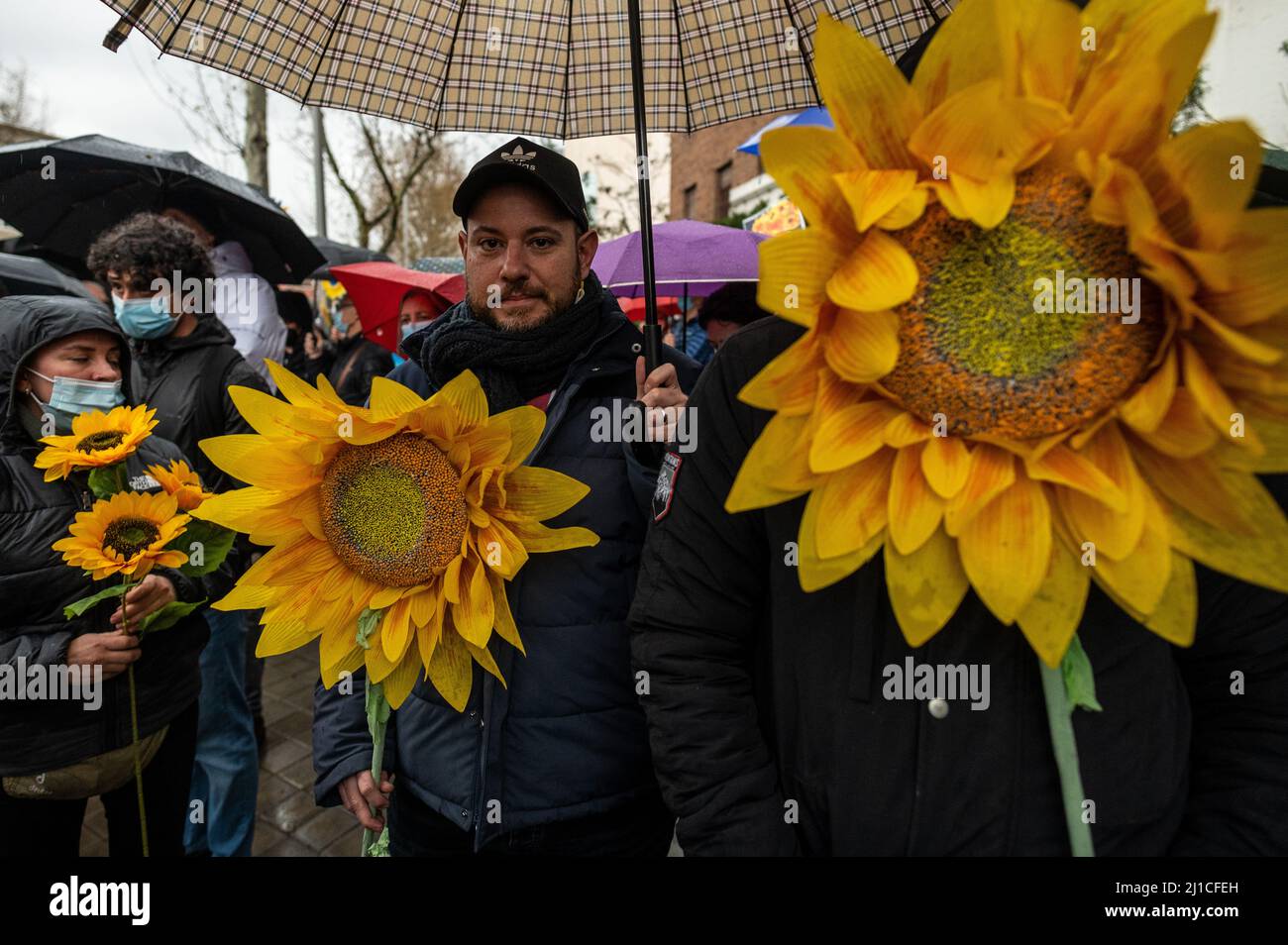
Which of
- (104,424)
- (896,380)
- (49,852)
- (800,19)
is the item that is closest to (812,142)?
(896,380)

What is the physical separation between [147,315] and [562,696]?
222cm

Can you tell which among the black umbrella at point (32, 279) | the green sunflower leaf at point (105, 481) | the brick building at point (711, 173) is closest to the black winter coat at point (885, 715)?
the green sunflower leaf at point (105, 481)

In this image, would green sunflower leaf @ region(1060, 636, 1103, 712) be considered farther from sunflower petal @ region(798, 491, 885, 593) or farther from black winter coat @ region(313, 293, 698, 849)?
black winter coat @ region(313, 293, 698, 849)

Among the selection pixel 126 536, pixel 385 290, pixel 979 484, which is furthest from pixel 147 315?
pixel 979 484

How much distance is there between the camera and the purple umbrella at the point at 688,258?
3.94 meters

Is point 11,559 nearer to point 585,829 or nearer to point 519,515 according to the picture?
point 519,515

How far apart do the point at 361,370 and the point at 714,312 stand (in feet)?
8.66

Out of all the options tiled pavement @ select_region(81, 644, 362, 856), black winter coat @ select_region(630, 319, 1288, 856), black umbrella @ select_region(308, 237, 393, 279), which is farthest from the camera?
black umbrella @ select_region(308, 237, 393, 279)

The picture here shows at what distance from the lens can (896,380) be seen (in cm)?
A: 89

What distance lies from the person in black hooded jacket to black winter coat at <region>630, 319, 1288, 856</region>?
6.73 feet

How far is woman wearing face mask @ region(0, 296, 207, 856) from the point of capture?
6.04 feet

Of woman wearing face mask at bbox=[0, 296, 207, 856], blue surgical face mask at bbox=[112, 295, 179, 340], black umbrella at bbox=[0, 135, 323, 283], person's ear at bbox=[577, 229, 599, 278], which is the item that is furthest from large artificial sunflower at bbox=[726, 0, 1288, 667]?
black umbrella at bbox=[0, 135, 323, 283]

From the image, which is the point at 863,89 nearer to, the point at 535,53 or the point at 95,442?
the point at 535,53

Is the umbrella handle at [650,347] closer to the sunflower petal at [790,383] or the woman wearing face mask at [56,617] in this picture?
the sunflower petal at [790,383]
